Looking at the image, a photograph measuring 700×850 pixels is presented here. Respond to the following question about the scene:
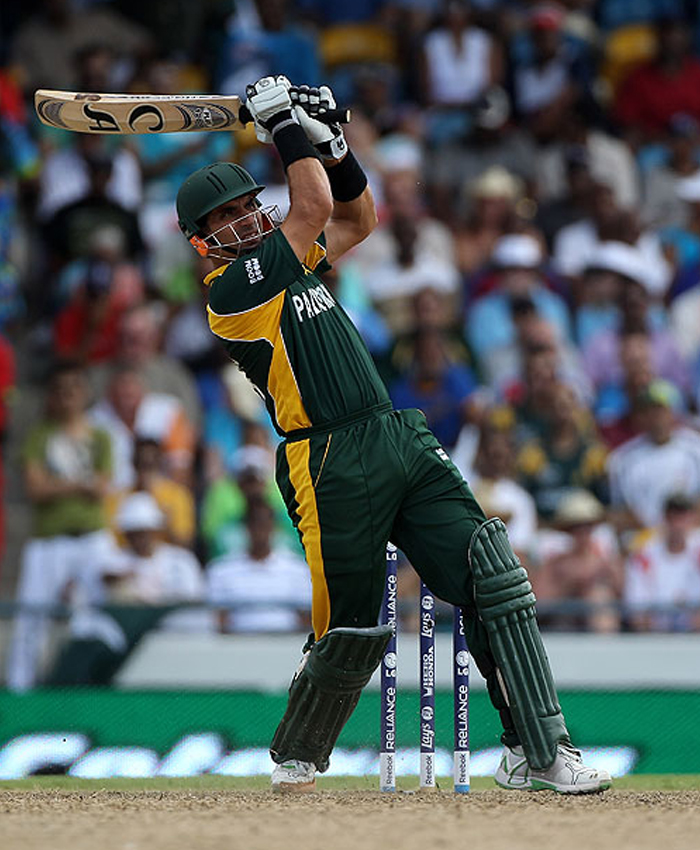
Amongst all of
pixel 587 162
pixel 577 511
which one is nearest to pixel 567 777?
pixel 577 511

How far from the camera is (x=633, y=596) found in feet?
32.8

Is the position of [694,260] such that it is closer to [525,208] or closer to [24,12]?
[525,208]

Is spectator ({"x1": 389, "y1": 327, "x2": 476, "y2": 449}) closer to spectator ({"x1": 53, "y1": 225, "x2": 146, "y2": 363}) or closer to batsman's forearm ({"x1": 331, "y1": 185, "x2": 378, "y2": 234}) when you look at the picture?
spectator ({"x1": 53, "y1": 225, "x2": 146, "y2": 363})

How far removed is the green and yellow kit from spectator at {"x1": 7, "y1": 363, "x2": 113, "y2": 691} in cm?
426

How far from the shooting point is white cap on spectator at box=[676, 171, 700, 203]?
13281 millimetres

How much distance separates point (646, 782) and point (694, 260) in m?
6.62

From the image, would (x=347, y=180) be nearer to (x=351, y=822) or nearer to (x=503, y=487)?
(x=351, y=822)

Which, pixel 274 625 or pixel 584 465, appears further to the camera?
pixel 584 465

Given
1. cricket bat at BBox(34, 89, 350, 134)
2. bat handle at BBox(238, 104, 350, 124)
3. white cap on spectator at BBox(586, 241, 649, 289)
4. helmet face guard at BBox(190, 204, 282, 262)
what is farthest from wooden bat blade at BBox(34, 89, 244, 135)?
white cap on spectator at BBox(586, 241, 649, 289)

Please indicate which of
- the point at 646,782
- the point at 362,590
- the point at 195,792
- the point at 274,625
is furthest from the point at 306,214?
the point at 274,625

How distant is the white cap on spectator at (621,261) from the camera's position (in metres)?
12.3

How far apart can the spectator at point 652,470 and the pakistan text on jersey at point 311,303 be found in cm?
525

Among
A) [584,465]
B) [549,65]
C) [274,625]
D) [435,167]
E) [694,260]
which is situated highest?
[549,65]

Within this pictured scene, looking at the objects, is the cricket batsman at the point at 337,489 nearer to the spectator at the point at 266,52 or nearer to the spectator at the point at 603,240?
the spectator at the point at 603,240
